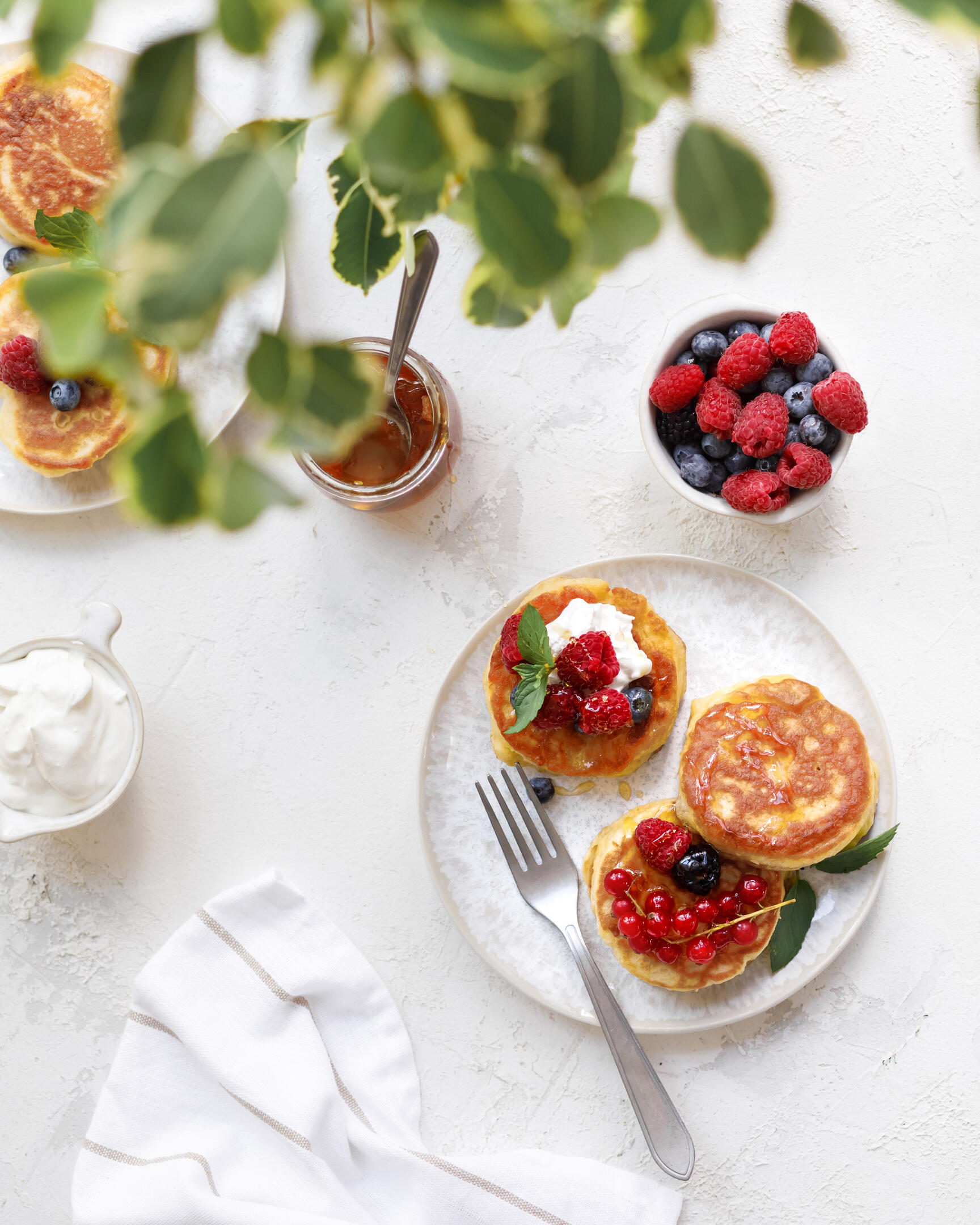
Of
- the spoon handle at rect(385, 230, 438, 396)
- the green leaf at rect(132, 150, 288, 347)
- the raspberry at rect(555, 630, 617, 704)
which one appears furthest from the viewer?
the raspberry at rect(555, 630, 617, 704)

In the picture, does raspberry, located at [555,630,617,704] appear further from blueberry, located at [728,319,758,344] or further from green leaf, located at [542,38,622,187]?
green leaf, located at [542,38,622,187]

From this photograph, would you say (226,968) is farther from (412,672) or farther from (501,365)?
(501,365)

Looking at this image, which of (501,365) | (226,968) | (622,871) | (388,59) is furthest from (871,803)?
(388,59)

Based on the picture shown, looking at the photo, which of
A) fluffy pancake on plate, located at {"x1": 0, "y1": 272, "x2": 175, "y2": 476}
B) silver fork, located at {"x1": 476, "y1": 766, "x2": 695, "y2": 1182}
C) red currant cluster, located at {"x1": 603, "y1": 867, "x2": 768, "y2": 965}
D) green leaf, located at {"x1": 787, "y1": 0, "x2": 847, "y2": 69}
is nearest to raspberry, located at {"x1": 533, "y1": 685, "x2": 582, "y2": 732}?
silver fork, located at {"x1": 476, "y1": 766, "x2": 695, "y2": 1182}

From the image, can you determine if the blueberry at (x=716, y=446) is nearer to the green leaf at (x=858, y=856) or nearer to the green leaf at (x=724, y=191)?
the green leaf at (x=858, y=856)

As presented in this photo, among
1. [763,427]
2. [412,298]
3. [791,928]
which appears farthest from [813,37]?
[791,928]

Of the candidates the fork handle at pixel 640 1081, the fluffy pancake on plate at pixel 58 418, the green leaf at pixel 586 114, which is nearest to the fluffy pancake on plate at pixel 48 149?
the fluffy pancake on plate at pixel 58 418
